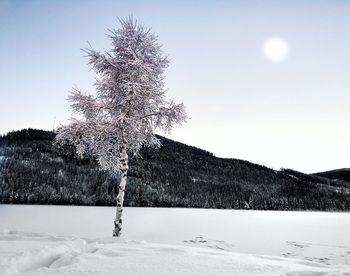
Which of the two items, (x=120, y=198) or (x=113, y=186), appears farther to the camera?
(x=113, y=186)

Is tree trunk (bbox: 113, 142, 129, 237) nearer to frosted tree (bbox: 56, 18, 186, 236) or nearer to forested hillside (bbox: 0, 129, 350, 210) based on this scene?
frosted tree (bbox: 56, 18, 186, 236)

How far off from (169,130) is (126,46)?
5.27m

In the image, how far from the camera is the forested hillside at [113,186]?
109 meters

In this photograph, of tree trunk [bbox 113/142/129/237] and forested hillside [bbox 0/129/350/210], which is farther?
forested hillside [bbox 0/129/350/210]

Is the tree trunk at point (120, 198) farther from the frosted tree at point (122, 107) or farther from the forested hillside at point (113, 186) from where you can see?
the forested hillside at point (113, 186)

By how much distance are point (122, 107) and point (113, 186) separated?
106407 mm

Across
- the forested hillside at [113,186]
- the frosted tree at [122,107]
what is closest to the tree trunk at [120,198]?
the frosted tree at [122,107]

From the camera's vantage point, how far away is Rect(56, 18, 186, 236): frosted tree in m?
16.9

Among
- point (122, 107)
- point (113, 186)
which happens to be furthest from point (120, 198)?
point (113, 186)

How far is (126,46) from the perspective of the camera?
1819 cm

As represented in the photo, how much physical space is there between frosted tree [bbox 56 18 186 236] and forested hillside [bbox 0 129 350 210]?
282 ft

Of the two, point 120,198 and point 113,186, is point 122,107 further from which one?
point 113,186

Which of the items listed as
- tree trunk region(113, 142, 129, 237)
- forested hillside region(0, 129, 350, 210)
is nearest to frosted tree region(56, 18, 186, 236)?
tree trunk region(113, 142, 129, 237)

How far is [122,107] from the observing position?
18.3 meters
